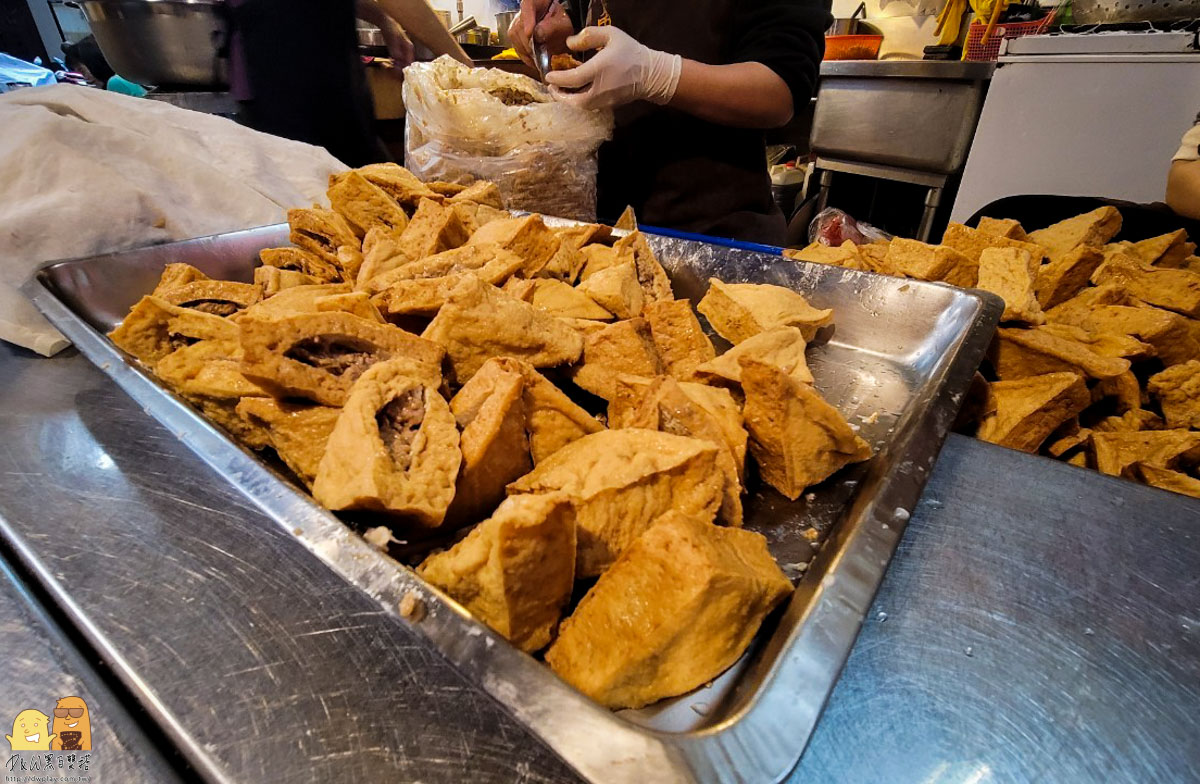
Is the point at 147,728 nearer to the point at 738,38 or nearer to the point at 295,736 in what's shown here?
the point at 295,736

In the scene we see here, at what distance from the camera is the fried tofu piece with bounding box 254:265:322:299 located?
1161 millimetres

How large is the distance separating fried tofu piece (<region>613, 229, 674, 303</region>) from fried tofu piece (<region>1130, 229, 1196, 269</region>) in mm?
1206

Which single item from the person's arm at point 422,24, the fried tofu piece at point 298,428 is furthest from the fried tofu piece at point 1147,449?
the person's arm at point 422,24

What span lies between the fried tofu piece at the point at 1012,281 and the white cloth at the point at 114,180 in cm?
176

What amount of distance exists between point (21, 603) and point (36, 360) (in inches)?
29.9

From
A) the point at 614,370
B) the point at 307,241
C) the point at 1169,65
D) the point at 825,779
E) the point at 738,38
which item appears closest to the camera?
the point at 825,779

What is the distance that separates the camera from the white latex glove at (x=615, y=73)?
1.76 meters

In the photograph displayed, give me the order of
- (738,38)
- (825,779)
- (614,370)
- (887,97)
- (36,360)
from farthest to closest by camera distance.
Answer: (887,97) < (738,38) < (36,360) < (614,370) < (825,779)

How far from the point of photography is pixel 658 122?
2104mm

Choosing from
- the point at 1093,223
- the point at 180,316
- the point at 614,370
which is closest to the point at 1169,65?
the point at 1093,223

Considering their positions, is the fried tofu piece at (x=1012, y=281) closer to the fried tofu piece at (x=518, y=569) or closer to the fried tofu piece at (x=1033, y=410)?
the fried tofu piece at (x=1033, y=410)

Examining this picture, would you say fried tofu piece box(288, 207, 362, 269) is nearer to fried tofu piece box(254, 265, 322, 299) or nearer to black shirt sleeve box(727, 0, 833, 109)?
fried tofu piece box(254, 265, 322, 299)

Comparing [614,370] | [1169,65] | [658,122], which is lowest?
[614,370]

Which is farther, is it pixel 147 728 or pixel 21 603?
pixel 21 603
